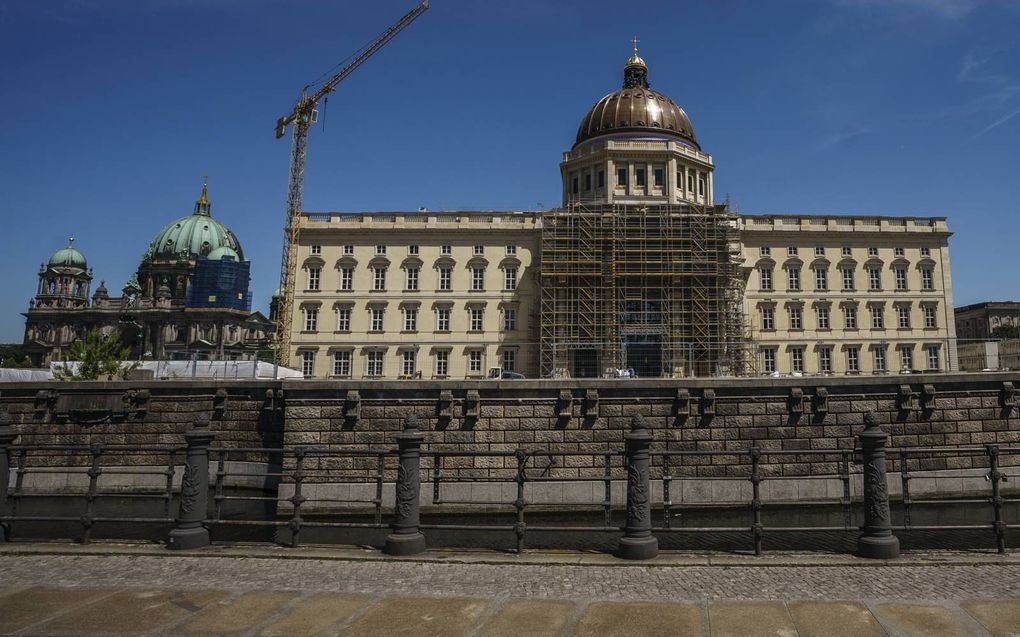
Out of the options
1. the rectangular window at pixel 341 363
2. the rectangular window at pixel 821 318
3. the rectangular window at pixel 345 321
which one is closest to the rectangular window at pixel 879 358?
the rectangular window at pixel 821 318

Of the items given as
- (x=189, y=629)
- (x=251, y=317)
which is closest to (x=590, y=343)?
(x=189, y=629)

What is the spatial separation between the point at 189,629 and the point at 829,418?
19.8m

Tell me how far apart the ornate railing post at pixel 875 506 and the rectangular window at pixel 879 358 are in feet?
176

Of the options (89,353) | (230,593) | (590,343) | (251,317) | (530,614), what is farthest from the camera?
(251,317)

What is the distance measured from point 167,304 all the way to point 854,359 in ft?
319

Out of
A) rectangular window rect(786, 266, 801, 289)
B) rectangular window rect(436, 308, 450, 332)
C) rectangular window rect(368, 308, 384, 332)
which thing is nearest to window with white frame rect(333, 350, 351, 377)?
rectangular window rect(368, 308, 384, 332)

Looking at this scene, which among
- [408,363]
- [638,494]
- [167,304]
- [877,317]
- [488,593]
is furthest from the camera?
[167,304]

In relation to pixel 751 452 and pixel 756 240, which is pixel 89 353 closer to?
pixel 751 452

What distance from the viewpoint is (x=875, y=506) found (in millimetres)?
8633

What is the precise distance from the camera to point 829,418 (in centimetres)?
2088

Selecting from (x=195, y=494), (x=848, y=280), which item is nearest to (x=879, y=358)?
(x=848, y=280)

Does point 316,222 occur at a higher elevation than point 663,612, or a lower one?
higher

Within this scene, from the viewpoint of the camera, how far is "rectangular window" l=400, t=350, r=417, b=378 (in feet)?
180

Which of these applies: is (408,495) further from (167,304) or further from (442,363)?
(167,304)
